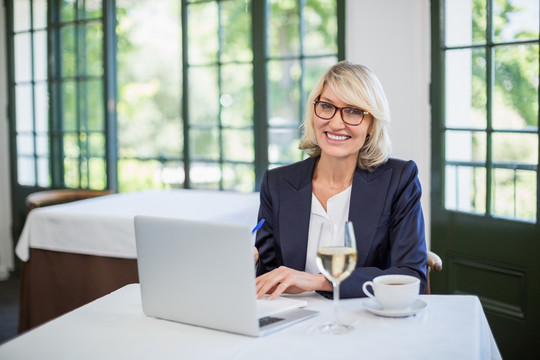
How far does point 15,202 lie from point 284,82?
6004 millimetres

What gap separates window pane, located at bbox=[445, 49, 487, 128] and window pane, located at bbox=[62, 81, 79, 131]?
299 centimetres

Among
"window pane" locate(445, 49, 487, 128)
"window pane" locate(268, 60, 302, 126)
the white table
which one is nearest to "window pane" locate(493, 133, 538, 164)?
"window pane" locate(445, 49, 487, 128)

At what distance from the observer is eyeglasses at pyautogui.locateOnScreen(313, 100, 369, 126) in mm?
1858

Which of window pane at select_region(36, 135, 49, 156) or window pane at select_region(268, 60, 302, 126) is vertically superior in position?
window pane at select_region(268, 60, 302, 126)

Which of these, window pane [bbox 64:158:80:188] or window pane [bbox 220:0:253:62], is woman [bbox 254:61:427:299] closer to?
window pane [bbox 64:158:80:188]

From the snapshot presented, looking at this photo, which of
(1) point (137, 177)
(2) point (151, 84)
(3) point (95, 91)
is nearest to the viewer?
(3) point (95, 91)

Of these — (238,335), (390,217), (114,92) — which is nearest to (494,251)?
(390,217)

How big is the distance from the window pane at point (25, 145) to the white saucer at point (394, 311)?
4.48 metres

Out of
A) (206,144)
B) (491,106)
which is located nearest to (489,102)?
(491,106)

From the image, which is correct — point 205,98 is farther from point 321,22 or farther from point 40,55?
point 40,55

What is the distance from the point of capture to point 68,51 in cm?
497

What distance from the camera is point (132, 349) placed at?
1.19 m

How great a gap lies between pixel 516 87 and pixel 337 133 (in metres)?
1.62

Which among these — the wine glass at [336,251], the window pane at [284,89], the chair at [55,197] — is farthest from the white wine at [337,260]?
the window pane at [284,89]
